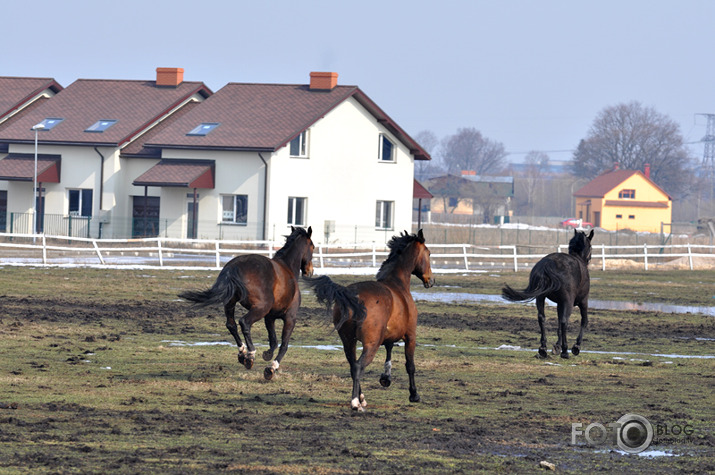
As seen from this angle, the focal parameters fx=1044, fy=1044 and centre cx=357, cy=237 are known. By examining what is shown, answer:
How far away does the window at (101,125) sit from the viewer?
5097 cm

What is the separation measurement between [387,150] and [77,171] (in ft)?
51.0

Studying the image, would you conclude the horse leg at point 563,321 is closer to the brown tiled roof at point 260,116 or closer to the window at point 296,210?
the brown tiled roof at point 260,116

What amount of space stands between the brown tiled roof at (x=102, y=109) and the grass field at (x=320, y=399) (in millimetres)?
31231

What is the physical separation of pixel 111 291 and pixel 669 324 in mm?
12555

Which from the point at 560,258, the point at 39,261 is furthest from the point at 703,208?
the point at 560,258

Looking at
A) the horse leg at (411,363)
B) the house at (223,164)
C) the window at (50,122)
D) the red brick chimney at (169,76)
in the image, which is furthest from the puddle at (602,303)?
the red brick chimney at (169,76)

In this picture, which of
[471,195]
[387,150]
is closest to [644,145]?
[471,195]

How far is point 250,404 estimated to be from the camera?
34.3 feet

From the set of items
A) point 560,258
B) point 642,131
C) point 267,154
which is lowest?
point 560,258

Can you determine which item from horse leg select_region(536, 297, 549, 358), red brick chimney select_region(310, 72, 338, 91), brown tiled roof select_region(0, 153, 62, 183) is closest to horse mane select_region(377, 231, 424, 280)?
horse leg select_region(536, 297, 549, 358)

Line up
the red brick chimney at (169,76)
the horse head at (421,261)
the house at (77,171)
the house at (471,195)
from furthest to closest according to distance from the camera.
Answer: the house at (471,195) → the red brick chimney at (169,76) → the house at (77,171) → the horse head at (421,261)

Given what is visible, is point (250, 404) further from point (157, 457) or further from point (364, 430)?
point (157, 457)

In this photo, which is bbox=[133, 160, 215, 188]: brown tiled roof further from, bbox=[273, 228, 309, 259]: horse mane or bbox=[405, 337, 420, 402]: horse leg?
bbox=[405, 337, 420, 402]: horse leg

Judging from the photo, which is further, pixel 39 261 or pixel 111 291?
pixel 39 261
